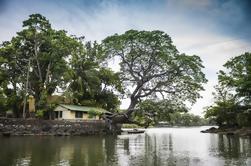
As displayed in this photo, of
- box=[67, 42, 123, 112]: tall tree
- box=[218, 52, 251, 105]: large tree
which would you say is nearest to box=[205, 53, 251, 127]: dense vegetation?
box=[218, 52, 251, 105]: large tree

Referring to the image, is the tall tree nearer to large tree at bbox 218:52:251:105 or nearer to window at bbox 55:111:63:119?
window at bbox 55:111:63:119

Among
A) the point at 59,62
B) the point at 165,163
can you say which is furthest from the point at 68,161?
the point at 59,62

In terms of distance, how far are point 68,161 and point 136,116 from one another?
33.4 meters

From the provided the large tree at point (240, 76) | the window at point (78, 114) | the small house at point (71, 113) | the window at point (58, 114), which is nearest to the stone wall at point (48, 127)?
the small house at point (71, 113)

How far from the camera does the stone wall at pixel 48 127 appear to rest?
40.0m

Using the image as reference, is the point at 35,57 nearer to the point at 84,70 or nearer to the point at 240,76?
the point at 84,70

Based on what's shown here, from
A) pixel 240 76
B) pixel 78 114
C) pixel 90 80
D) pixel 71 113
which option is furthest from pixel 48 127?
pixel 240 76

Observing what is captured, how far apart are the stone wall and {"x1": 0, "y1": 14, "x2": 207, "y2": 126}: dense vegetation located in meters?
4.59

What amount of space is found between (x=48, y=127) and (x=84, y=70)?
17.7 meters

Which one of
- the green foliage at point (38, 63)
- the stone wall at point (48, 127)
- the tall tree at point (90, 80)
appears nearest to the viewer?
the stone wall at point (48, 127)

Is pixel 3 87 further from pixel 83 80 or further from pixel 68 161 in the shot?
pixel 68 161

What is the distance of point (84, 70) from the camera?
57781mm

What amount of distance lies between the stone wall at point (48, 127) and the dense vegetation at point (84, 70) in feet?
15.1

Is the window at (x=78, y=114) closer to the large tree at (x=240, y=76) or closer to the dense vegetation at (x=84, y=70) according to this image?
the dense vegetation at (x=84, y=70)
